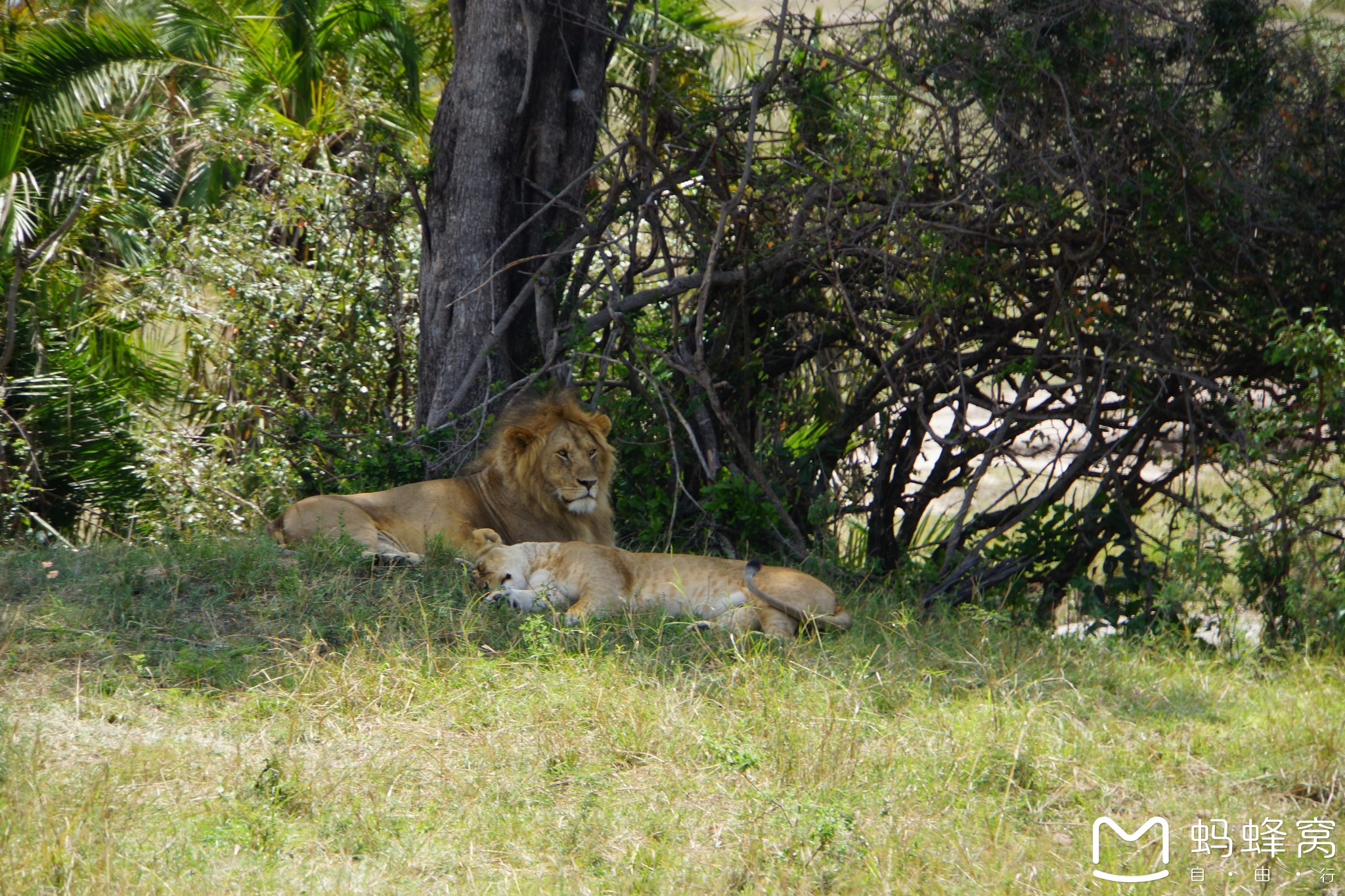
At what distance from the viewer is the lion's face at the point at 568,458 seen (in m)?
6.36

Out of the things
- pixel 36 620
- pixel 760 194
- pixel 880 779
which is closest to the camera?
pixel 880 779

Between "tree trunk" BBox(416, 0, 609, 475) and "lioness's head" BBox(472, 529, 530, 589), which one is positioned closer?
→ "lioness's head" BBox(472, 529, 530, 589)

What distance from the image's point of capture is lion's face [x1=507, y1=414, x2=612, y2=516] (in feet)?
20.9

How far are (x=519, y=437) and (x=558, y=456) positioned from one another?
23 cm

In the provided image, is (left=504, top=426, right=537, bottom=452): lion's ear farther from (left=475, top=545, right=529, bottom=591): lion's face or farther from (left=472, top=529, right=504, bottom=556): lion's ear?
(left=475, top=545, right=529, bottom=591): lion's face

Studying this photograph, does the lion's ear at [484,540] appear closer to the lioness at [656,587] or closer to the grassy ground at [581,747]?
the lioness at [656,587]

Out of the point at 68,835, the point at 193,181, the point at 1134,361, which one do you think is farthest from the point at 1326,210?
the point at 193,181

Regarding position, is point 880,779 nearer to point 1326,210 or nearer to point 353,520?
point 353,520

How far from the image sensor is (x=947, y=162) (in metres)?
6.49

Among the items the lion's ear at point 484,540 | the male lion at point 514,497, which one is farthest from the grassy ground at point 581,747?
the male lion at point 514,497

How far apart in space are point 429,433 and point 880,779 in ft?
14.0

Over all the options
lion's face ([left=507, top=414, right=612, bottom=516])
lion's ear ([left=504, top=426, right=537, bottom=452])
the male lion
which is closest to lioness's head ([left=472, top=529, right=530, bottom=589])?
the male lion

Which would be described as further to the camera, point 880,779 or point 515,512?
point 515,512

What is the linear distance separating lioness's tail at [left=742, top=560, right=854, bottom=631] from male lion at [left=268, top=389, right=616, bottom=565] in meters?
1.29
